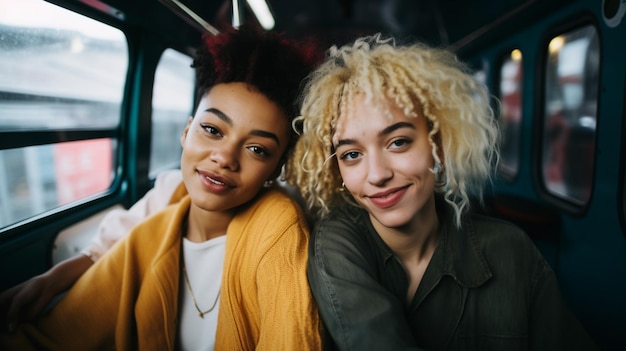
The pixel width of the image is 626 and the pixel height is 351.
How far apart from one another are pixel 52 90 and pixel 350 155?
1904 mm

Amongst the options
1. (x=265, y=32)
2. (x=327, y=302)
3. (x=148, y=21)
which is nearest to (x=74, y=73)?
(x=148, y=21)

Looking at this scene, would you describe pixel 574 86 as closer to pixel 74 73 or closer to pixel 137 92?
pixel 137 92

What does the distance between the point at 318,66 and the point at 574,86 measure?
2.61m

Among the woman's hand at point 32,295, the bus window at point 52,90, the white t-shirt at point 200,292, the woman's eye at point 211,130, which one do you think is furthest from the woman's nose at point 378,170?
the bus window at point 52,90

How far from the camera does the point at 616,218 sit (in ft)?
6.63

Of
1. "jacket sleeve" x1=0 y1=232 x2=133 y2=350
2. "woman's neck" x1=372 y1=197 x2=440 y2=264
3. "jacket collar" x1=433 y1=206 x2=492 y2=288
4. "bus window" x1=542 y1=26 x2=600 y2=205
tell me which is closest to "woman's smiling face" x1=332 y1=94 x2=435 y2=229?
→ "woman's neck" x1=372 y1=197 x2=440 y2=264

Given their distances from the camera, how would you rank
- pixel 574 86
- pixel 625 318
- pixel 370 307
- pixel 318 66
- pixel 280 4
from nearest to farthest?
pixel 370 307
pixel 318 66
pixel 625 318
pixel 574 86
pixel 280 4

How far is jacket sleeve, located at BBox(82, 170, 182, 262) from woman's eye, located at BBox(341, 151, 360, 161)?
3.57 ft

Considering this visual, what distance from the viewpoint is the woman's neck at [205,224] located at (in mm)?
1609

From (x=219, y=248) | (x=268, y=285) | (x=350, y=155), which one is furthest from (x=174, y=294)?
(x=350, y=155)

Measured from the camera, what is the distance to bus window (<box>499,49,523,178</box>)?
3.76m

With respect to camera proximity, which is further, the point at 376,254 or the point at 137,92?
the point at 137,92

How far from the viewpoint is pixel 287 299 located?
1.26 m

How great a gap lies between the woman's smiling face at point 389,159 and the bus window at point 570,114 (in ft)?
6.76
